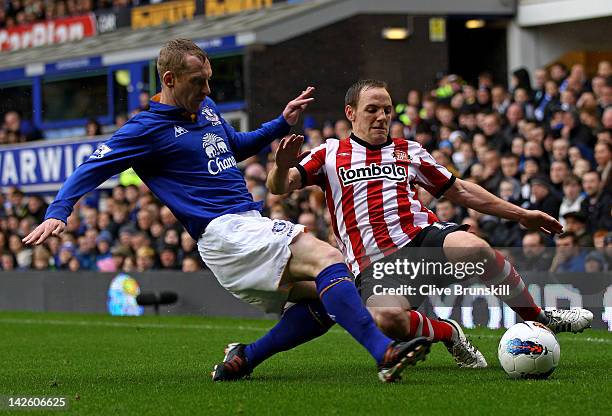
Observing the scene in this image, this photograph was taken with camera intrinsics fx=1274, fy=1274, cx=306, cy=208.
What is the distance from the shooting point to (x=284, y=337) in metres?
7.46

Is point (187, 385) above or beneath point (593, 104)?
beneath

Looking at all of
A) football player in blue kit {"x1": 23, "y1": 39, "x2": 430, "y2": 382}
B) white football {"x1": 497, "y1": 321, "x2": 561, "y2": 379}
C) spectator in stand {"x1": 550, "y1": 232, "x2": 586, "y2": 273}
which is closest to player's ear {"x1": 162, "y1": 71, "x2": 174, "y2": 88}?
football player in blue kit {"x1": 23, "y1": 39, "x2": 430, "y2": 382}

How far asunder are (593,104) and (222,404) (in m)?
8.89

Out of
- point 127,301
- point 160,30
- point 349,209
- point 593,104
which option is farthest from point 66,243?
point 349,209

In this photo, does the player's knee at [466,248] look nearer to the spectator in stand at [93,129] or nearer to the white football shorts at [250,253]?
the white football shorts at [250,253]

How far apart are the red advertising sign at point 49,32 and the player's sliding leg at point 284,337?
20.9 metres

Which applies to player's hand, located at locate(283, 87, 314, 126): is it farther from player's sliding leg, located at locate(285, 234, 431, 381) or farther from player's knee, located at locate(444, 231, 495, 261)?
player's knee, located at locate(444, 231, 495, 261)

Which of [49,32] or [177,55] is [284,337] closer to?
[177,55]

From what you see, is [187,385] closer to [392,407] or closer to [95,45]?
[392,407]

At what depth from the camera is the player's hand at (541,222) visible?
7.62m

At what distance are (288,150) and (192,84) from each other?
2.24 feet

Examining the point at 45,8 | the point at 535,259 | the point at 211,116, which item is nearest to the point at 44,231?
the point at 211,116

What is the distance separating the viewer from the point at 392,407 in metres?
6.09

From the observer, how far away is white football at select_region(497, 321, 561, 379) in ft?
23.7
